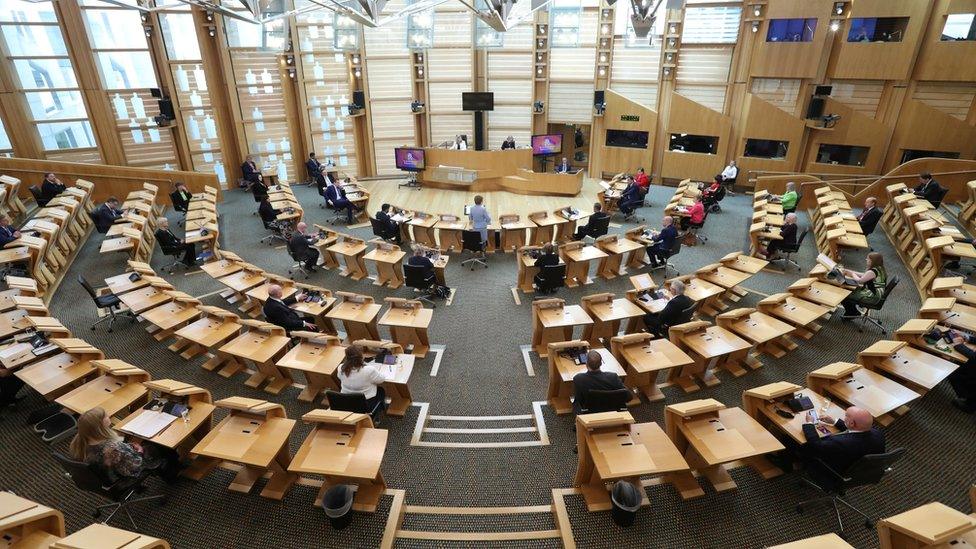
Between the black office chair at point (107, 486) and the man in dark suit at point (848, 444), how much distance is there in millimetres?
6662

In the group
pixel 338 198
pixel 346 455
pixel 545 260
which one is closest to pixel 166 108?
pixel 338 198

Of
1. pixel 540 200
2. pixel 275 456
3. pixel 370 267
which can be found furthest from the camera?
pixel 540 200

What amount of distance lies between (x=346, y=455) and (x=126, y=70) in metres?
16.4

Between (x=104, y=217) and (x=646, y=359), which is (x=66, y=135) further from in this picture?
(x=646, y=359)

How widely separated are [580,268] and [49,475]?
8842mm

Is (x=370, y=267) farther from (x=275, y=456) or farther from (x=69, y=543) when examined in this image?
(x=69, y=543)

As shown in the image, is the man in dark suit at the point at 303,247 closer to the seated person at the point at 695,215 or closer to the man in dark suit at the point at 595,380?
the man in dark suit at the point at 595,380

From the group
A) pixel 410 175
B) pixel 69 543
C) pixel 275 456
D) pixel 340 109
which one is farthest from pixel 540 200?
pixel 69 543

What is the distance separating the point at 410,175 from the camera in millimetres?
18141

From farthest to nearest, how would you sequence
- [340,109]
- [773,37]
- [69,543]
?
[340,109]
[773,37]
[69,543]

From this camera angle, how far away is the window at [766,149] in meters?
15.8

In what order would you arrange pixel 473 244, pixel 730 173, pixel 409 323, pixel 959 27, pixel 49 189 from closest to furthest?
pixel 409 323, pixel 473 244, pixel 49 189, pixel 959 27, pixel 730 173

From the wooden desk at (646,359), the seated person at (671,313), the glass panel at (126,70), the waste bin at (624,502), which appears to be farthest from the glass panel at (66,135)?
the waste bin at (624,502)

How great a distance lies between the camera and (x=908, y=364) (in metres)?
5.91
